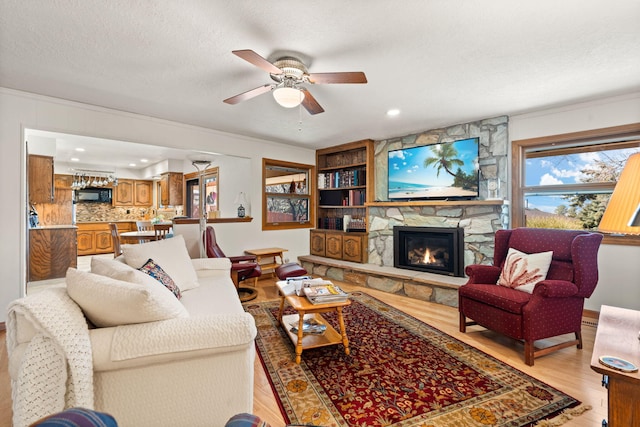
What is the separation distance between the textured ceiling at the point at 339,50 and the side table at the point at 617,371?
1807 mm

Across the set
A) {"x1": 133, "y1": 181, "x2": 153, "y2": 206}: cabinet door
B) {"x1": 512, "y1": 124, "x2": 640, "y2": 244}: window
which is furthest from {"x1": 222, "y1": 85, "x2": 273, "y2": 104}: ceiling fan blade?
{"x1": 133, "y1": 181, "x2": 153, "y2": 206}: cabinet door

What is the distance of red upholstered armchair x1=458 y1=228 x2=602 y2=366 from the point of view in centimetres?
221

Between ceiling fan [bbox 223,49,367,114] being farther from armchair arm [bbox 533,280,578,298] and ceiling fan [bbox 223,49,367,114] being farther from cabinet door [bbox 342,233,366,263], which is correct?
cabinet door [bbox 342,233,366,263]

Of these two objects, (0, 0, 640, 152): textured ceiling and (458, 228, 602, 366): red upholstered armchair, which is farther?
(458, 228, 602, 366): red upholstered armchair

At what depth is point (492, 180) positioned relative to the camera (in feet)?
12.2

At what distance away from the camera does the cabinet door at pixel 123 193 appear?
26.0 ft

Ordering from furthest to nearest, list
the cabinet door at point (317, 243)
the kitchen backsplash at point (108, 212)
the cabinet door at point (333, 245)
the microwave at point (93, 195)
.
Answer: the kitchen backsplash at point (108, 212) → the microwave at point (93, 195) → the cabinet door at point (317, 243) → the cabinet door at point (333, 245)

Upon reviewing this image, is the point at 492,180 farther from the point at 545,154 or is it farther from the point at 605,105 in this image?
the point at 605,105

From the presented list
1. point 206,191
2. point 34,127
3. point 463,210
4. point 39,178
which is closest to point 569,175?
point 463,210

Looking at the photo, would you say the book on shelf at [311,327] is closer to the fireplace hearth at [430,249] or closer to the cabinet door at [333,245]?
the fireplace hearth at [430,249]

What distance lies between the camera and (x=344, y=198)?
5500 millimetres

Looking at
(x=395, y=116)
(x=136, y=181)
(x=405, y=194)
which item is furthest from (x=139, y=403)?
(x=136, y=181)

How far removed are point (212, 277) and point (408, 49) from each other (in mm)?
2773

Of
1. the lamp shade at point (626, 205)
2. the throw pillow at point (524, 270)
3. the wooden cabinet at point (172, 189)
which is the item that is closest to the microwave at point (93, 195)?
the wooden cabinet at point (172, 189)
